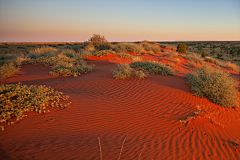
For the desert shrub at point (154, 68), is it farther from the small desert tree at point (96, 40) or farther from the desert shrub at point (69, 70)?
the small desert tree at point (96, 40)

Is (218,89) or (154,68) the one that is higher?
(154,68)

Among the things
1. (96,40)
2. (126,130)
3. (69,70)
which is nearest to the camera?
(126,130)

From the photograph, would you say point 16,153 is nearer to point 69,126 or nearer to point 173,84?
point 69,126

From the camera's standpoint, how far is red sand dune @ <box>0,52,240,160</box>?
2.85 m

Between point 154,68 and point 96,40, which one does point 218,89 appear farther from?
point 96,40

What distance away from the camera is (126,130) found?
3736 mm

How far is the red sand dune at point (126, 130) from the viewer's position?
2854 millimetres

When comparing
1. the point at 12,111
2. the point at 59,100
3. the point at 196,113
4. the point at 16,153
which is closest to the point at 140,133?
the point at 196,113

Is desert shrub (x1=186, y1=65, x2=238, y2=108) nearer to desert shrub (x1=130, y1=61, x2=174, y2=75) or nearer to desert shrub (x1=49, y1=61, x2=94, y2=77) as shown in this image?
desert shrub (x1=130, y1=61, x2=174, y2=75)

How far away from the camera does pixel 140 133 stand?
3666 millimetres

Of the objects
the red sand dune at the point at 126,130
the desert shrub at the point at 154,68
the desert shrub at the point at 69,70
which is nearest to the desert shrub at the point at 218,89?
the red sand dune at the point at 126,130

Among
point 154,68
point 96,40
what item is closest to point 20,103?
point 154,68

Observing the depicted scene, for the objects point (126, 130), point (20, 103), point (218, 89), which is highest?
point (20, 103)

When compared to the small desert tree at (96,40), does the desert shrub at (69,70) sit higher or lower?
lower
